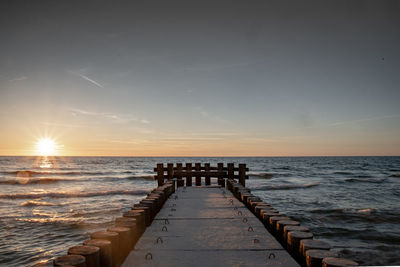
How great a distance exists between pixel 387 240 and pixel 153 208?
9410mm

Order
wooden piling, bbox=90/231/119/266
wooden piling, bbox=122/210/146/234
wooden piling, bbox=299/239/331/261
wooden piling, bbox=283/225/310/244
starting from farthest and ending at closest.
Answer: wooden piling, bbox=122/210/146/234 → wooden piling, bbox=283/225/310/244 → wooden piling, bbox=90/231/119/266 → wooden piling, bbox=299/239/331/261

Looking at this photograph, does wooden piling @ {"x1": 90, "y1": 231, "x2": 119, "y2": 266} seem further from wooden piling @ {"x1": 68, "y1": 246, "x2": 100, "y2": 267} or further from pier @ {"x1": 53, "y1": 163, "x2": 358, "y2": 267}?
wooden piling @ {"x1": 68, "y1": 246, "x2": 100, "y2": 267}

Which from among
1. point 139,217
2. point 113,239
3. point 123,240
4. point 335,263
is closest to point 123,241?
point 123,240

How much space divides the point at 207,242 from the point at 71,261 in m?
2.40

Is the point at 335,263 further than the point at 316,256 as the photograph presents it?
No

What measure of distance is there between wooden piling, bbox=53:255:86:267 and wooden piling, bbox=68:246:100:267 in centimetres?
9

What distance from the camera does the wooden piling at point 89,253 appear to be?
3.02 m

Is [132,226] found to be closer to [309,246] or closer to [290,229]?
[290,229]

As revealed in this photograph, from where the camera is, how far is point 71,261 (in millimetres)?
2848

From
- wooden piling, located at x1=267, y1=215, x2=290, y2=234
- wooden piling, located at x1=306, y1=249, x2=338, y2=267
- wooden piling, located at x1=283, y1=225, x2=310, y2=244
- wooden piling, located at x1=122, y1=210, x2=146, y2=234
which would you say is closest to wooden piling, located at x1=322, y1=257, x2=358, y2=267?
Result: wooden piling, located at x1=306, y1=249, x2=338, y2=267

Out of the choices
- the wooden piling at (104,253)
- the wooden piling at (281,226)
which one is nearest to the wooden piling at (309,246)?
the wooden piling at (281,226)

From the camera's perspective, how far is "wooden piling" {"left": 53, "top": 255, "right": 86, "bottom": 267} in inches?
110

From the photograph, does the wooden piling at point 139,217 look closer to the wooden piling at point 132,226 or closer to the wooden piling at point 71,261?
the wooden piling at point 132,226

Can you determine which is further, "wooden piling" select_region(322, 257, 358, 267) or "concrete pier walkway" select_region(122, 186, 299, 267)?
"concrete pier walkway" select_region(122, 186, 299, 267)
